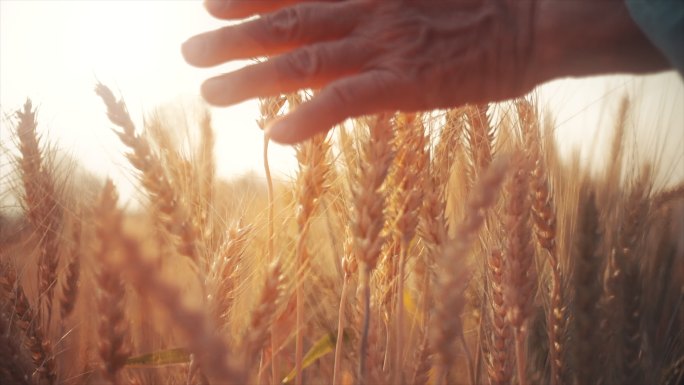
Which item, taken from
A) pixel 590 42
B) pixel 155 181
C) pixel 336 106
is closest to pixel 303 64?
pixel 336 106

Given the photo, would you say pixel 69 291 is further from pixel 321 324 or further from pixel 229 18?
pixel 229 18

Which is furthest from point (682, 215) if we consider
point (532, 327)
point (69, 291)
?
point (69, 291)

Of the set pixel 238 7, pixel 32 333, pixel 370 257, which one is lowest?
pixel 32 333

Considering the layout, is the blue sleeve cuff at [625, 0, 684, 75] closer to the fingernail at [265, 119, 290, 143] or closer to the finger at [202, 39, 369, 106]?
the finger at [202, 39, 369, 106]

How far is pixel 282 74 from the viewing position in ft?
4.28

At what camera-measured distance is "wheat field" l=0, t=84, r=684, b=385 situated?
1207mm

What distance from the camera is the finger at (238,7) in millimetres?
1394

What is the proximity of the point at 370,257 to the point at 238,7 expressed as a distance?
70 cm

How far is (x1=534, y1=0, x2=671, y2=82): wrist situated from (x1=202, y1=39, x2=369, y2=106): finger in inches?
18.4

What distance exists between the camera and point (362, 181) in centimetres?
121

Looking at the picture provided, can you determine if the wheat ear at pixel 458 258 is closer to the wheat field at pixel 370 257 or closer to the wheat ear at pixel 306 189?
the wheat field at pixel 370 257

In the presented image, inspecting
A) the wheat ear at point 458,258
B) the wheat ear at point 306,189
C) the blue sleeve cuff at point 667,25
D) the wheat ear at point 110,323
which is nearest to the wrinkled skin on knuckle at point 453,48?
the wheat ear at point 306,189

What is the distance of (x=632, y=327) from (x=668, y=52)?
97cm

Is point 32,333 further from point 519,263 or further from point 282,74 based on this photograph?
point 519,263
